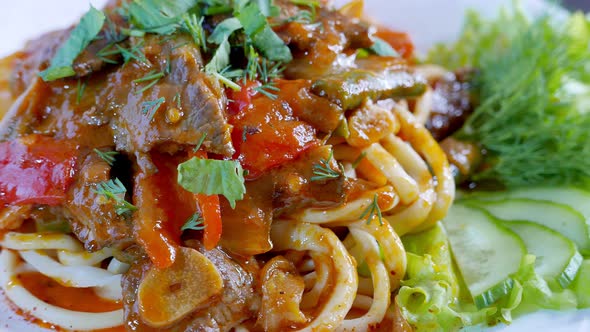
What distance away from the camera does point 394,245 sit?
415 cm

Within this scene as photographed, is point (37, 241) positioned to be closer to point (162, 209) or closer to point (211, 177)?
point (162, 209)

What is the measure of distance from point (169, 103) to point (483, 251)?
8.58ft

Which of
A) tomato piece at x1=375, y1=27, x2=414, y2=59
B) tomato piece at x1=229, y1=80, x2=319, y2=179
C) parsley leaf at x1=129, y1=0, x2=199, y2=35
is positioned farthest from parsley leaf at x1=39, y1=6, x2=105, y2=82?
tomato piece at x1=375, y1=27, x2=414, y2=59

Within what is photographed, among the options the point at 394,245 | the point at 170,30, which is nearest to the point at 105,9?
the point at 170,30

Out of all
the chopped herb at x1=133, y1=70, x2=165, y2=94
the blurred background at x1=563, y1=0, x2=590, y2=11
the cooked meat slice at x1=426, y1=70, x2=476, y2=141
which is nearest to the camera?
the chopped herb at x1=133, y1=70, x2=165, y2=94

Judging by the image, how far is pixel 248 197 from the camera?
3.83 m

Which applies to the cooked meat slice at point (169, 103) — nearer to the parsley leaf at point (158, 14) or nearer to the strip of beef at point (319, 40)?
the parsley leaf at point (158, 14)

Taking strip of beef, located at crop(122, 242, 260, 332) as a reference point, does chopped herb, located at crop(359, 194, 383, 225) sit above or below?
above

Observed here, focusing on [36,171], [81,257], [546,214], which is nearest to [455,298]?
[546,214]

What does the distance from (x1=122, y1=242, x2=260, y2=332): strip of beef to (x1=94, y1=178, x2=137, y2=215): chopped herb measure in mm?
373

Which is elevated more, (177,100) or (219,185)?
(177,100)

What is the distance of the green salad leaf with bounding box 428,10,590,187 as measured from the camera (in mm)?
5332

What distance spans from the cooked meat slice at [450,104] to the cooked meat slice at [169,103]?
2.70 metres

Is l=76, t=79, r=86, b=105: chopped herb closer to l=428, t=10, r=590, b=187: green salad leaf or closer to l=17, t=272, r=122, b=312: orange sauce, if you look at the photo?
l=17, t=272, r=122, b=312: orange sauce
